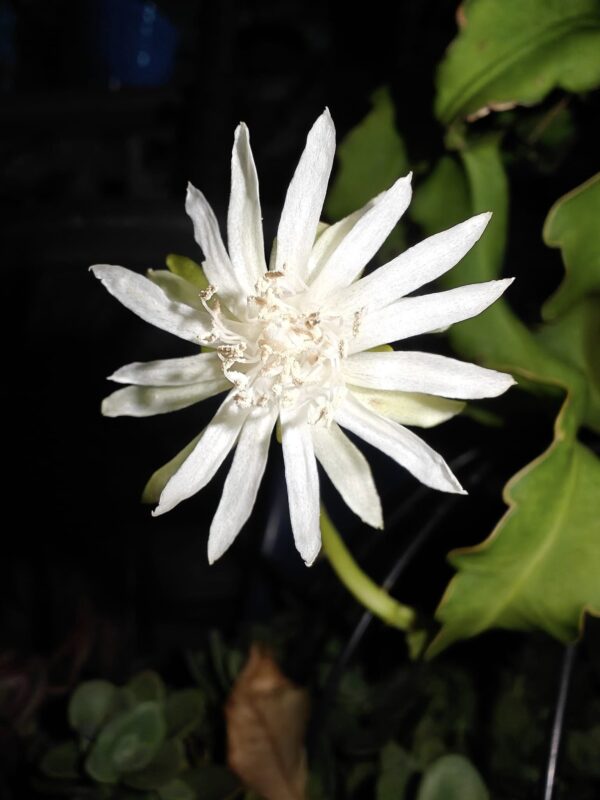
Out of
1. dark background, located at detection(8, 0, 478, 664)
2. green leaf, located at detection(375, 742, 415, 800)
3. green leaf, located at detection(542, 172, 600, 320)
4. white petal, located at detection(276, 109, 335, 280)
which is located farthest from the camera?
dark background, located at detection(8, 0, 478, 664)

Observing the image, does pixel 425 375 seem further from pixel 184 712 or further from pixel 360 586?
pixel 184 712

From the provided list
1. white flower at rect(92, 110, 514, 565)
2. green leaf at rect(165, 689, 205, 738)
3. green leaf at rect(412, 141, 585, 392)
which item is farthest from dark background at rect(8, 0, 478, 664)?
white flower at rect(92, 110, 514, 565)

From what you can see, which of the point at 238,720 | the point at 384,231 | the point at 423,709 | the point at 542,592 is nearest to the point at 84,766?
the point at 238,720

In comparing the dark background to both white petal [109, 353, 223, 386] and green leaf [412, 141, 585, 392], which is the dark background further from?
white petal [109, 353, 223, 386]

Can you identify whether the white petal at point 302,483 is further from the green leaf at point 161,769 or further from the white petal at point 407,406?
the green leaf at point 161,769

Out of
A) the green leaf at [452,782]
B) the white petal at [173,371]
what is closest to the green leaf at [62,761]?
the green leaf at [452,782]

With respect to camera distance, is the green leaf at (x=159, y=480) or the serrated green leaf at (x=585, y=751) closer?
the green leaf at (x=159, y=480)
